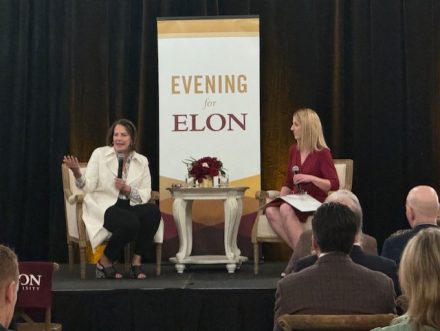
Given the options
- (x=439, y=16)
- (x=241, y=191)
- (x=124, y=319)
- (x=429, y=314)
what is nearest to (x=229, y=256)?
(x=241, y=191)

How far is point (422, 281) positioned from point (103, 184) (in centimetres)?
372

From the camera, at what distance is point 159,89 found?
6273 mm

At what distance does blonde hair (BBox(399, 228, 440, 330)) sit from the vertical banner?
4.12 meters

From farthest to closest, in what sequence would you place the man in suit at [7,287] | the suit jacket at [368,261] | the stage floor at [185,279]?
the stage floor at [185,279], the suit jacket at [368,261], the man in suit at [7,287]

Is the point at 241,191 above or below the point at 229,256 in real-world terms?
above

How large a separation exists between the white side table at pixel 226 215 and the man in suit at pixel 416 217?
2.02 meters

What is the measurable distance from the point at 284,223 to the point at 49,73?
8.68ft

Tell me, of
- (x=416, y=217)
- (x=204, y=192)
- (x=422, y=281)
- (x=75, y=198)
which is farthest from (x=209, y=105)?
(x=422, y=281)

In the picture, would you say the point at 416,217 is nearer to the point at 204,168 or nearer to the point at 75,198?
the point at 204,168

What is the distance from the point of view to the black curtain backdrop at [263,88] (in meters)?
6.77

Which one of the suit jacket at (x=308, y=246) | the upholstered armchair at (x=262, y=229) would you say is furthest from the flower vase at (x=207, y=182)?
the suit jacket at (x=308, y=246)

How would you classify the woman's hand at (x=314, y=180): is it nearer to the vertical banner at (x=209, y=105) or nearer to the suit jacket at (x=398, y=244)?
the vertical banner at (x=209, y=105)

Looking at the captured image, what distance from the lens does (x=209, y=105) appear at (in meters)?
6.26

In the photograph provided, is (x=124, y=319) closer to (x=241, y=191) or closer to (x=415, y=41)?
(x=241, y=191)
